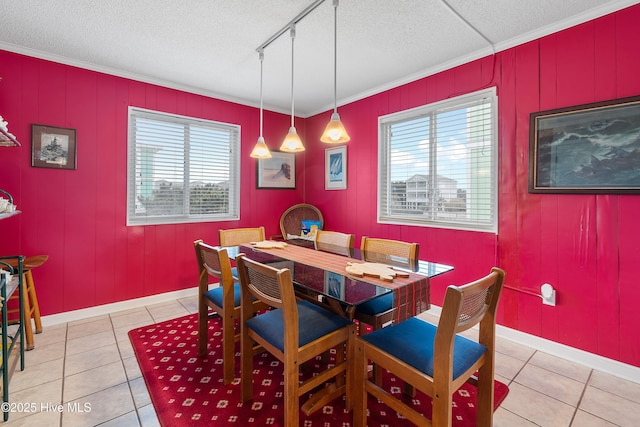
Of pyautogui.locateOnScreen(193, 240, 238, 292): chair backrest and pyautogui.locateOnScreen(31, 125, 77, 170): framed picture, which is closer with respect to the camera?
pyautogui.locateOnScreen(193, 240, 238, 292): chair backrest

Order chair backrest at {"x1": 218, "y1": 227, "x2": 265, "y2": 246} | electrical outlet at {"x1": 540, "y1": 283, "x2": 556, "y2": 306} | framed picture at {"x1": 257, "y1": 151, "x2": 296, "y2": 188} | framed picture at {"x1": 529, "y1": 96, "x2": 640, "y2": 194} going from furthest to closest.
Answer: framed picture at {"x1": 257, "y1": 151, "x2": 296, "y2": 188}
chair backrest at {"x1": 218, "y1": 227, "x2": 265, "y2": 246}
electrical outlet at {"x1": 540, "y1": 283, "x2": 556, "y2": 306}
framed picture at {"x1": 529, "y1": 96, "x2": 640, "y2": 194}

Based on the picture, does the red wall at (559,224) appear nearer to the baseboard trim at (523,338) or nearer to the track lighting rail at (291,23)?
the baseboard trim at (523,338)

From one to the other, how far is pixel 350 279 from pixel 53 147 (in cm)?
303

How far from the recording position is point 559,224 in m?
2.21

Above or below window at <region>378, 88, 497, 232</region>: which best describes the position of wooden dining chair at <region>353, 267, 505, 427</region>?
below

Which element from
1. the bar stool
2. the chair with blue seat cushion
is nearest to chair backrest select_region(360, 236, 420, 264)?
the chair with blue seat cushion

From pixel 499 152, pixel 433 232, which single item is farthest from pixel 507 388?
pixel 499 152

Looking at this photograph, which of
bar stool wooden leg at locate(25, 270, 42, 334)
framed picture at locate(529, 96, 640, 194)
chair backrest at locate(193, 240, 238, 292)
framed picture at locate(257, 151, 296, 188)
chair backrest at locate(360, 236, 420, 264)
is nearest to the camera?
chair backrest at locate(193, 240, 238, 292)

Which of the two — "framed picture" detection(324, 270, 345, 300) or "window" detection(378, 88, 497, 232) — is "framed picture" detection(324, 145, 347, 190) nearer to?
"window" detection(378, 88, 497, 232)

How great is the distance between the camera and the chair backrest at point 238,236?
2.69 meters

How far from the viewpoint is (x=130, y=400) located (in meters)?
1.73

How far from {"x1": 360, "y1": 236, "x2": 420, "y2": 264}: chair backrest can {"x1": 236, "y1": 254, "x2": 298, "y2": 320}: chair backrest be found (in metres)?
0.80

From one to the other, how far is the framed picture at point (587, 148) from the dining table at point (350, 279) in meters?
1.26

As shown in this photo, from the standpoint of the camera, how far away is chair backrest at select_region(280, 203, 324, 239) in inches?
162
